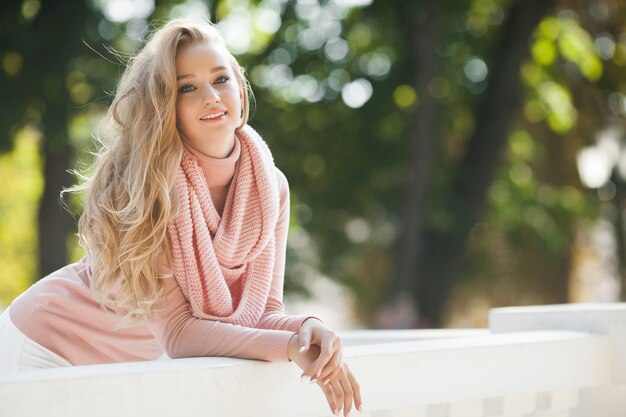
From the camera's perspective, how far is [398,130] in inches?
469

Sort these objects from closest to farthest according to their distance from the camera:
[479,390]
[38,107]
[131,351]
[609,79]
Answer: [479,390] → [131,351] → [38,107] → [609,79]

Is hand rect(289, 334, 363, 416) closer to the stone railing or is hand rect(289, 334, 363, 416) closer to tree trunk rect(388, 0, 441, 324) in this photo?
the stone railing

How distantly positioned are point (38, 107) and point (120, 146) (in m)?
8.08

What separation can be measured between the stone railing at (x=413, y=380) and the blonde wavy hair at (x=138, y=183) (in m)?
0.31

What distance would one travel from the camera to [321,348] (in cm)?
202

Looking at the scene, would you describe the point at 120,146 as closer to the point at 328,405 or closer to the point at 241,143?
the point at 241,143

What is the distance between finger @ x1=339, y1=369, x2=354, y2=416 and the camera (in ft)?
6.62

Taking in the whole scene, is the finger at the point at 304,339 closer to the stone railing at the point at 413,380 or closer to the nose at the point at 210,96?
the stone railing at the point at 413,380

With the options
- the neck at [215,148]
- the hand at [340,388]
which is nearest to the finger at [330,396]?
the hand at [340,388]

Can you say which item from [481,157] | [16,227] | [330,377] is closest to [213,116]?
[330,377]

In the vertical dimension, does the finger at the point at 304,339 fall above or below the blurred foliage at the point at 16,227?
above

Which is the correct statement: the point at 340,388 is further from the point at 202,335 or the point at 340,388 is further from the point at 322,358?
the point at 202,335

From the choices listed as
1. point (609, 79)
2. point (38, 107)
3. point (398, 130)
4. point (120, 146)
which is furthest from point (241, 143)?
point (609, 79)

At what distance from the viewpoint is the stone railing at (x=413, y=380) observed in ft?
5.88
